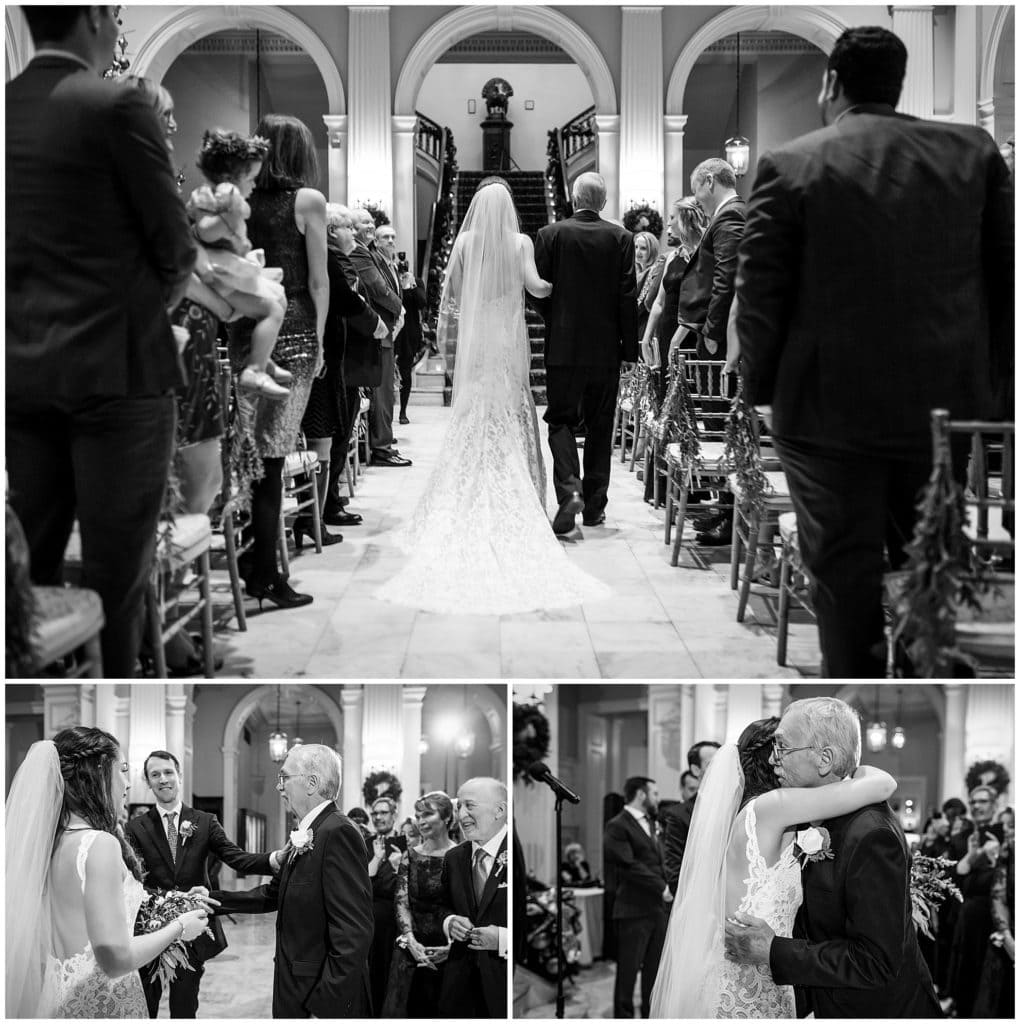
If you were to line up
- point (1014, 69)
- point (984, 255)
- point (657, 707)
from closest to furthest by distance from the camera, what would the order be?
point (984, 255), point (1014, 69), point (657, 707)

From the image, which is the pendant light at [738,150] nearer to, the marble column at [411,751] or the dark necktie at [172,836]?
the marble column at [411,751]

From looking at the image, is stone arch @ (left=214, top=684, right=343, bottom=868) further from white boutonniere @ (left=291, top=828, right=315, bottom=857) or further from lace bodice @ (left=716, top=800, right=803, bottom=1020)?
lace bodice @ (left=716, top=800, right=803, bottom=1020)

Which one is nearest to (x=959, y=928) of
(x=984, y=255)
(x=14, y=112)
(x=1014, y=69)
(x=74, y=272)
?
(x=984, y=255)

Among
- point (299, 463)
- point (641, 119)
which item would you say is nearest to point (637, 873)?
point (299, 463)

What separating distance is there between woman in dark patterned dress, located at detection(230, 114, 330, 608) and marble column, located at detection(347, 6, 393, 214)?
411mm

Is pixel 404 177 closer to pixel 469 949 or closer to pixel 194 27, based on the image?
pixel 194 27

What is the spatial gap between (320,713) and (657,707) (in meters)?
0.99

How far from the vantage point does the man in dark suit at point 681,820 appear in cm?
362

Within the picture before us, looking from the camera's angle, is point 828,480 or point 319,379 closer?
point 828,480

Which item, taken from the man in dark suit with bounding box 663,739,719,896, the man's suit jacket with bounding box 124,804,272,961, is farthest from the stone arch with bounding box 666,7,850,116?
the man's suit jacket with bounding box 124,804,272,961

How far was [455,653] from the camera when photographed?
11.4ft

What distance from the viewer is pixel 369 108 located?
14.1 feet

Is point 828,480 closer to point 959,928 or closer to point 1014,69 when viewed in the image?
point 1014,69

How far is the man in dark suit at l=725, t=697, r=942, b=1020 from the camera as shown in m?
2.85
